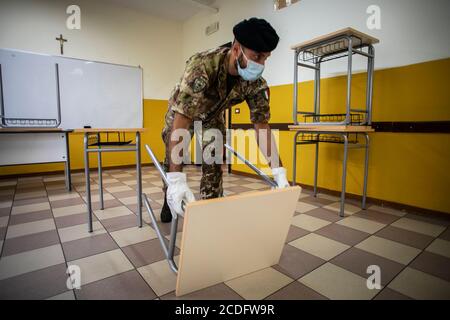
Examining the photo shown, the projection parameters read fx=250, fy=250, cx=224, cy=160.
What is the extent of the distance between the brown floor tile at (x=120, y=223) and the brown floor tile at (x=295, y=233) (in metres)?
1.09

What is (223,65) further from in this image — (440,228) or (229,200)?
(440,228)

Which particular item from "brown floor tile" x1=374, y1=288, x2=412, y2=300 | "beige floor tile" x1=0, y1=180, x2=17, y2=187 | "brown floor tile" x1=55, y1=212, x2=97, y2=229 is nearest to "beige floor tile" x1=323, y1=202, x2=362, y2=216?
"brown floor tile" x1=374, y1=288, x2=412, y2=300

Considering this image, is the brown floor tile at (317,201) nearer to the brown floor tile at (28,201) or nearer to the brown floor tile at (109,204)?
the brown floor tile at (109,204)

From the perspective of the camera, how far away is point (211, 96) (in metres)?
1.32

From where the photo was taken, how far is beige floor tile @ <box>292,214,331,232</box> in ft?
5.87

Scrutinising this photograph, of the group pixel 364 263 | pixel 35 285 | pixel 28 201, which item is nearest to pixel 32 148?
pixel 28 201

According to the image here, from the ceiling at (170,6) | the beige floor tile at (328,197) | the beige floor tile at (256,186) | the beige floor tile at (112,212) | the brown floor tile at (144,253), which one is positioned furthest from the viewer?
the ceiling at (170,6)

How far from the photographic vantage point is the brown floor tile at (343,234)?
5.18ft

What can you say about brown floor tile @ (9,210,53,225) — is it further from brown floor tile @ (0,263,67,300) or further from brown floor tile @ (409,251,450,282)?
brown floor tile @ (409,251,450,282)

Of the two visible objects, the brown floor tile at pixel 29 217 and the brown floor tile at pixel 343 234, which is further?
the brown floor tile at pixel 29 217

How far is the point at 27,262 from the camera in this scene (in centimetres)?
130

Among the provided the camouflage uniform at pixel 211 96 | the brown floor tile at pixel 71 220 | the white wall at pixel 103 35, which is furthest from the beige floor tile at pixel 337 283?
the white wall at pixel 103 35

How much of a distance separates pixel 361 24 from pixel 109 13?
3.71m

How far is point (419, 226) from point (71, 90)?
4429mm
